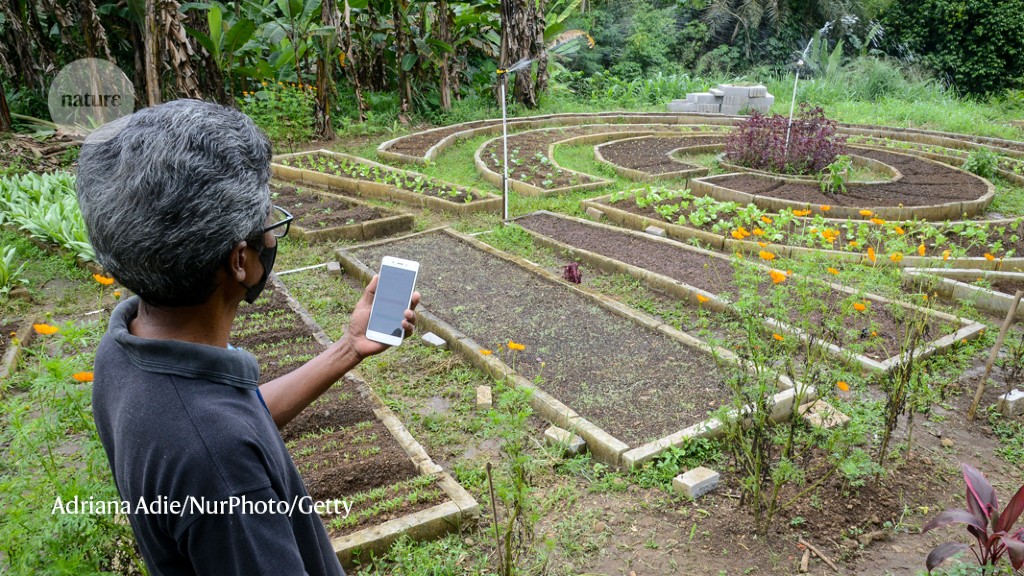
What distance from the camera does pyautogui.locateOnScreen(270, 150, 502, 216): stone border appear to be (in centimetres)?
797

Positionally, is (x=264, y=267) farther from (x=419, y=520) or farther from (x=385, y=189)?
(x=385, y=189)

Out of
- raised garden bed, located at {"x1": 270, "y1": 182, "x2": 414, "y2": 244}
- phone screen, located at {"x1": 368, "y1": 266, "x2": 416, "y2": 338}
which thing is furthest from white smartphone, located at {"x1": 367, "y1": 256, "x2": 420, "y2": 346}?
raised garden bed, located at {"x1": 270, "y1": 182, "x2": 414, "y2": 244}

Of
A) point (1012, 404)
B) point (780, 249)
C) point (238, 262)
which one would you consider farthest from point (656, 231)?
point (238, 262)

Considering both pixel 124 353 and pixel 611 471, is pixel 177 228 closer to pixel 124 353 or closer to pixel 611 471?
pixel 124 353

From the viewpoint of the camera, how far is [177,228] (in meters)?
1.19

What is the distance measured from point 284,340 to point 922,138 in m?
12.1

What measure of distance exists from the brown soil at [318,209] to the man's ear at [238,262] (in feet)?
19.6

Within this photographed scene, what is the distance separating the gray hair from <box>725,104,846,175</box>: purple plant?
9.28 m

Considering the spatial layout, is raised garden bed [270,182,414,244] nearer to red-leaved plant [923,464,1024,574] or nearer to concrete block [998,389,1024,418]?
concrete block [998,389,1024,418]

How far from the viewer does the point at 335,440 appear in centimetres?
361

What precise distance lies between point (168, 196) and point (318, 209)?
6.88 metres

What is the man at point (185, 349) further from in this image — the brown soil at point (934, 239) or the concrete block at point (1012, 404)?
the brown soil at point (934, 239)

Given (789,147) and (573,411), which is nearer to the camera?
(573,411)

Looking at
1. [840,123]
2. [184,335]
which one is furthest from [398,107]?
[184,335]
